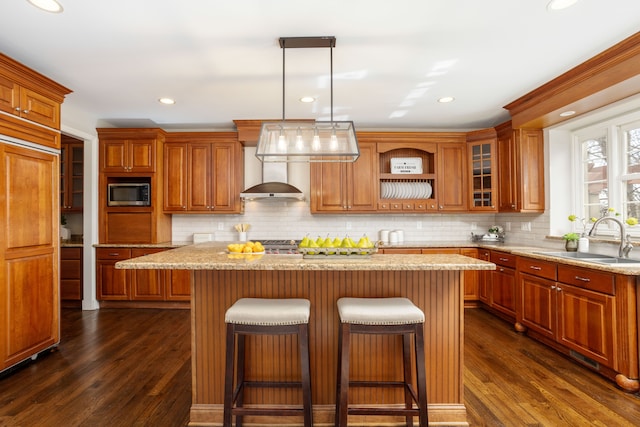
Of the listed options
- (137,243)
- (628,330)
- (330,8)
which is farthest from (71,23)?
(628,330)

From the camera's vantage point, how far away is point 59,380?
8.93 ft

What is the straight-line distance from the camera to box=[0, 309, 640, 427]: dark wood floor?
221 centimetres

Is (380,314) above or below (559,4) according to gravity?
below

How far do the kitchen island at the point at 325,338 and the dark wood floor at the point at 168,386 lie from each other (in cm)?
25

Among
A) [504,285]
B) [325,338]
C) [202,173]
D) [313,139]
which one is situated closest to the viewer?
[325,338]

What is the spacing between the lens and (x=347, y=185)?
4.97 m

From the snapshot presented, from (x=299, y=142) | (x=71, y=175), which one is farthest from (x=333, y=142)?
(x=71, y=175)

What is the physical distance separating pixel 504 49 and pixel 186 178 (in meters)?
4.03

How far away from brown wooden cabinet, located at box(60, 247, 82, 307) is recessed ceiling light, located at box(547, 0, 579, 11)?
5.61 m

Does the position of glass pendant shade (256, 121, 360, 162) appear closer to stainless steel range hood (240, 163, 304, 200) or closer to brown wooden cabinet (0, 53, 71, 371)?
stainless steel range hood (240, 163, 304, 200)

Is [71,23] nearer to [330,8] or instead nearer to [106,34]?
[106,34]

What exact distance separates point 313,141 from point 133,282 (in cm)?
344

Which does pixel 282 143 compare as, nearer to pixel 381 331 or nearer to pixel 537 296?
pixel 381 331

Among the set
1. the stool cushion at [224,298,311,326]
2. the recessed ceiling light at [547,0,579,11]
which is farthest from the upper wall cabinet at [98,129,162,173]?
the recessed ceiling light at [547,0,579,11]
